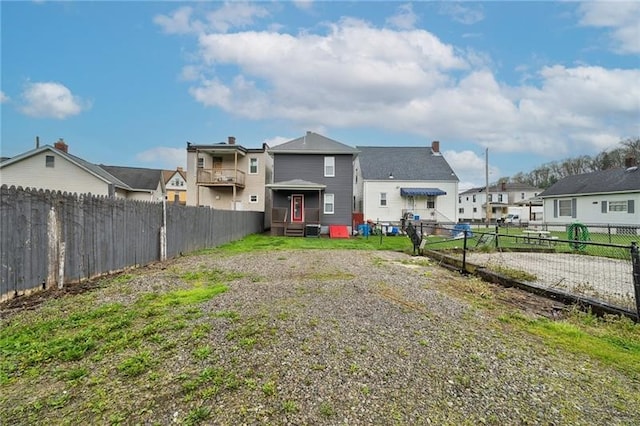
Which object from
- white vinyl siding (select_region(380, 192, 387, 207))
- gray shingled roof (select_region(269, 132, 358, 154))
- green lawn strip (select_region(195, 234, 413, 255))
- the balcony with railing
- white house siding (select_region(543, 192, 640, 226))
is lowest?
green lawn strip (select_region(195, 234, 413, 255))

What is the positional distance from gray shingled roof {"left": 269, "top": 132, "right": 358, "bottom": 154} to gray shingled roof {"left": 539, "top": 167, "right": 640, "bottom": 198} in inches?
720

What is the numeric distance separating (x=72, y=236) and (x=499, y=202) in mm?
58644

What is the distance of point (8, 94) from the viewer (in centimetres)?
1420

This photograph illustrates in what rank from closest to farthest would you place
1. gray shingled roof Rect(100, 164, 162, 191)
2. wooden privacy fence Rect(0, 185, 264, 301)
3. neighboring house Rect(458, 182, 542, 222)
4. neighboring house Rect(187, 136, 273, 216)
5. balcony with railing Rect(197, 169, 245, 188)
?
wooden privacy fence Rect(0, 185, 264, 301) → balcony with railing Rect(197, 169, 245, 188) → neighboring house Rect(187, 136, 273, 216) → gray shingled roof Rect(100, 164, 162, 191) → neighboring house Rect(458, 182, 542, 222)

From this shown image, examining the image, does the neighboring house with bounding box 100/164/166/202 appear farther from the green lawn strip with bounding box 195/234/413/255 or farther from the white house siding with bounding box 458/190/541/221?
the white house siding with bounding box 458/190/541/221

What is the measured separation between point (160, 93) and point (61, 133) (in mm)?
17140

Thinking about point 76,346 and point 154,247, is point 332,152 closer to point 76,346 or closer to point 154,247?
point 154,247

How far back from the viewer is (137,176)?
109 feet

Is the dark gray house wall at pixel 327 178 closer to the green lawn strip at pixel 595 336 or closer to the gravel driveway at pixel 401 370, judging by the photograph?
the gravel driveway at pixel 401 370

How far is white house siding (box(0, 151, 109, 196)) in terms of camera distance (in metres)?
23.3

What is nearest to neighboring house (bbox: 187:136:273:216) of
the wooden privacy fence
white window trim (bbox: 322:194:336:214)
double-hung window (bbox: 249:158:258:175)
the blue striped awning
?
double-hung window (bbox: 249:158:258:175)

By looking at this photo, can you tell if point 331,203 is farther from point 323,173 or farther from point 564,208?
point 564,208

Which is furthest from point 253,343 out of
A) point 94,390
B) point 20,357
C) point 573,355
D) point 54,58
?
point 54,58

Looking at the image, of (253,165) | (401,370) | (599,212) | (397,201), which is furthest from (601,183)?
(401,370)
